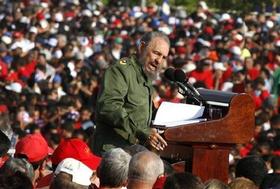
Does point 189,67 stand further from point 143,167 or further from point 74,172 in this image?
point 143,167

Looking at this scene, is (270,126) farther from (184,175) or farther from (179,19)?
(179,19)

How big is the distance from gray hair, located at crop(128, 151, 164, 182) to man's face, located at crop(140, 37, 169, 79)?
1587 millimetres

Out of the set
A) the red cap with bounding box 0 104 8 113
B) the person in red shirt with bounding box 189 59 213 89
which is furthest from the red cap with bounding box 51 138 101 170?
the person in red shirt with bounding box 189 59 213 89

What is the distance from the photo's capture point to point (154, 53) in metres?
8.50

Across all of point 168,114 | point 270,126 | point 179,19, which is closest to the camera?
point 168,114

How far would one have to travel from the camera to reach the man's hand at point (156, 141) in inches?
320

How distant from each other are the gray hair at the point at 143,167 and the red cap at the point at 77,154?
121cm

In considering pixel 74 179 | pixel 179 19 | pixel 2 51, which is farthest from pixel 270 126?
pixel 179 19

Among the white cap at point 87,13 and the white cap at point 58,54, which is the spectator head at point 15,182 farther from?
the white cap at point 87,13

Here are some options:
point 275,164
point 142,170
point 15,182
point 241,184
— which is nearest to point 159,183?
point 142,170

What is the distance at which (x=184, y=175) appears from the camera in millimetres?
6902

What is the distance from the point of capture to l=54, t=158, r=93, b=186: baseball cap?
7684 millimetres

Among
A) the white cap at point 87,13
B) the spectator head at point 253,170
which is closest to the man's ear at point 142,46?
the spectator head at point 253,170

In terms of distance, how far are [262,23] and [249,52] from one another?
5764 millimetres
